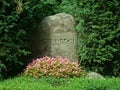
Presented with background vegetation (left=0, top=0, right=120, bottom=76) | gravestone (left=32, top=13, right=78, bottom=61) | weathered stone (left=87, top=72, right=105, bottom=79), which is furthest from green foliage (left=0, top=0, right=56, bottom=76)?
weathered stone (left=87, top=72, right=105, bottom=79)

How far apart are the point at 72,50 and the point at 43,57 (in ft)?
2.88

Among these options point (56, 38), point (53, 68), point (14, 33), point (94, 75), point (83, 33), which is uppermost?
point (14, 33)

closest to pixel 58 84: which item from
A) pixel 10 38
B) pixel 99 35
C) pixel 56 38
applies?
pixel 10 38

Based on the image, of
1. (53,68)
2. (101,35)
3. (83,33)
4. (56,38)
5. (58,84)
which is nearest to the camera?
(58,84)

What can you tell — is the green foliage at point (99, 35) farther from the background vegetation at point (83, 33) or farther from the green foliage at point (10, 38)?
the green foliage at point (10, 38)

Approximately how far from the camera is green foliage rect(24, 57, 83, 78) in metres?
8.49

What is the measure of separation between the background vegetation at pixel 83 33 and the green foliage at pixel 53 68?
1.16 ft

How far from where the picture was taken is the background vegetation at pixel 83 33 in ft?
27.9

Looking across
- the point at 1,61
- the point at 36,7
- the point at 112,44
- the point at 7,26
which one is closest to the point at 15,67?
the point at 1,61

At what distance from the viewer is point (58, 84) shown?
7738 mm

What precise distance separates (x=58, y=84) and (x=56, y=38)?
2206mm

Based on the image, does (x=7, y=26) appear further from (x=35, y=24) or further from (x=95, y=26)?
(x=95, y=26)

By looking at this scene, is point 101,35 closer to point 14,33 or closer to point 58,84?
point 58,84

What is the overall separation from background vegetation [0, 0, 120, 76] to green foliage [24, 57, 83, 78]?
0.35m
